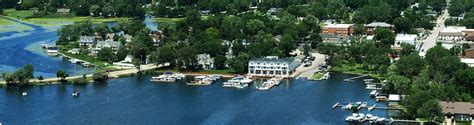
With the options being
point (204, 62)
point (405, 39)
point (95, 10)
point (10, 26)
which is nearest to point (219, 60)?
point (204, 62)

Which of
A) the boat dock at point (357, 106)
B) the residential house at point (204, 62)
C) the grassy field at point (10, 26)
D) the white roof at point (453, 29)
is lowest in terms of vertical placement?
the boat dock at point (357, 106)

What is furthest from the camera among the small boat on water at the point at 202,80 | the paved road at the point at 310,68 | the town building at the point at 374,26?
the town building at the point at 374,26

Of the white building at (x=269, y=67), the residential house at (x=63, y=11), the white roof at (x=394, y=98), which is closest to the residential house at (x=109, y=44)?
the white building at (x=269, y=67)

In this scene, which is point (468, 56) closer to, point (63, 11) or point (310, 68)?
point (310, 68)

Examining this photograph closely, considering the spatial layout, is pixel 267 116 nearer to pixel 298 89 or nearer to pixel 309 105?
pixel 309 105

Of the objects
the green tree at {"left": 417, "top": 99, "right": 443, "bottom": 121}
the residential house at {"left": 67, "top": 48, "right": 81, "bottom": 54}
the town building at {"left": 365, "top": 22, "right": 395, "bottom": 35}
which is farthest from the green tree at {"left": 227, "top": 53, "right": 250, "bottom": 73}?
the town building at {"left": 365, "top": 22, "right": 395, "bottom": 35}

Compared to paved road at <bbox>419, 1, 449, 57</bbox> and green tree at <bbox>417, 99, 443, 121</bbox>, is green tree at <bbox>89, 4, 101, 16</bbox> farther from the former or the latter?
green tree at <bbox>417, 99, 443, 121</bbox>

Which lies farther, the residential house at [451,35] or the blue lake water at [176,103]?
the residential house at [451,35]

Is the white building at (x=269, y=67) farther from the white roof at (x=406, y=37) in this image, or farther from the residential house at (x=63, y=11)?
the residential house at (x=63, y=11)

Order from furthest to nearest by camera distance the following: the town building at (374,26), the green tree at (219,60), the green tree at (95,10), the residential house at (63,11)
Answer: the residential house at (63,11), the green tree at (95,10), the town building at (374,26), the green tree at (219,60)
